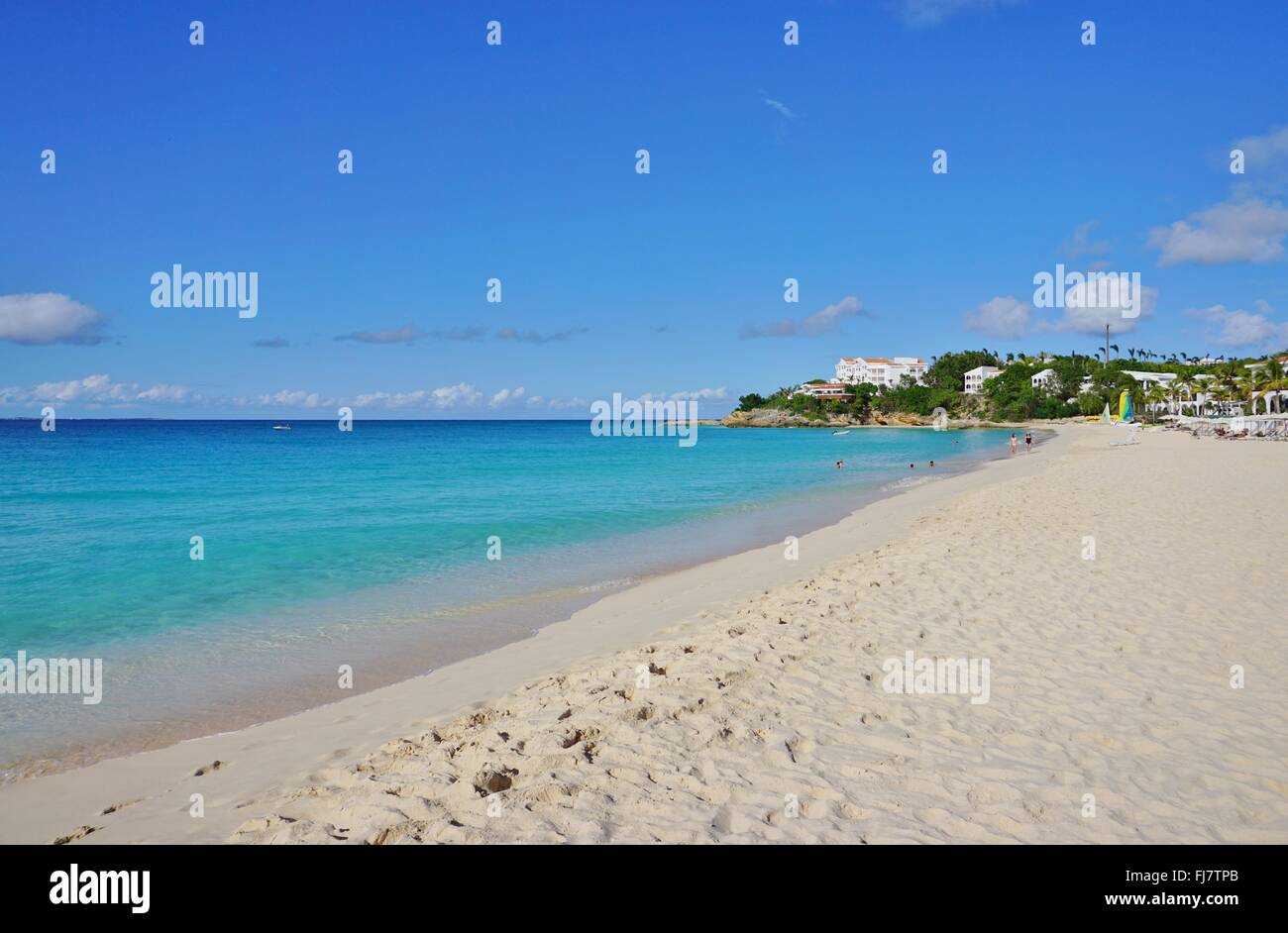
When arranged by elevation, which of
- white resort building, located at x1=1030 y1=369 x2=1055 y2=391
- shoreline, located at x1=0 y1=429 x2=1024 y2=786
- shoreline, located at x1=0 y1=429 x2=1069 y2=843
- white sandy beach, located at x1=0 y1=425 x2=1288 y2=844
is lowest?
shoreline, located at x1=0 y1=429 x2=1024 y2=786

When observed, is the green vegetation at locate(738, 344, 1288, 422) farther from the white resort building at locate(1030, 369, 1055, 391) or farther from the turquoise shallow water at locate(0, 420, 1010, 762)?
the turquoise shallow water at locate(0, 420, 1010, 762)

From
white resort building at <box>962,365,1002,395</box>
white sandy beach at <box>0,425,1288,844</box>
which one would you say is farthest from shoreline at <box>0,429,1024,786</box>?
white resort building at <box>962,365,1002,395</box>

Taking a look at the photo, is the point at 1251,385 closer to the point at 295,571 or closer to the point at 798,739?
the point at 295,571

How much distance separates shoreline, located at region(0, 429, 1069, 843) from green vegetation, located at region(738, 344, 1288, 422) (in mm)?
81428

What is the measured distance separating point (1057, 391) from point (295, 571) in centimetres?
16119

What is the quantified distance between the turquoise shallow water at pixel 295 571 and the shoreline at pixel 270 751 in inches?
26.5

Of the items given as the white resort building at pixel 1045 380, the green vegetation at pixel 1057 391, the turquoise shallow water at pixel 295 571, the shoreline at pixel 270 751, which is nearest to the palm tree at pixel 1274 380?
the green vegetation at pixel 1057 391

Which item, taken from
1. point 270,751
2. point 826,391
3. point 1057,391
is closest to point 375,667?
point 270,751

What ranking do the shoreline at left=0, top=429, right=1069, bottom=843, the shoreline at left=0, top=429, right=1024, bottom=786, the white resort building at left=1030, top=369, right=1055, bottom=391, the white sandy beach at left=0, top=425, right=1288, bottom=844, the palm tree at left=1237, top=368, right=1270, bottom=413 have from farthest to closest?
the white resort building at left=1030, top=369, right=1055, bottom=391 → the palm tree at left=1237, top=368, right=1270, bottom=413 → the shoreline at left=0, top=429, right=1024, bottom=786 → the shoreline at left=0, top=429, right=1069, bottom=843 → the white sandy beach at left=0, top=425, right=1288, bottom=844

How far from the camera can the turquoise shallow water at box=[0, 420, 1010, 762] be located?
Answer: 27.7 ft

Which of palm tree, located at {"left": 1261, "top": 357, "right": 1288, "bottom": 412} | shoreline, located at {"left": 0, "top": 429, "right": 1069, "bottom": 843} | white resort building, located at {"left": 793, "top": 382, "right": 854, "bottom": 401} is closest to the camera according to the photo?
shoreline, located at {"left": 0, "top": 429, "right": 1069, "bottom": 843}

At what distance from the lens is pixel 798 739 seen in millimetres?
5520
